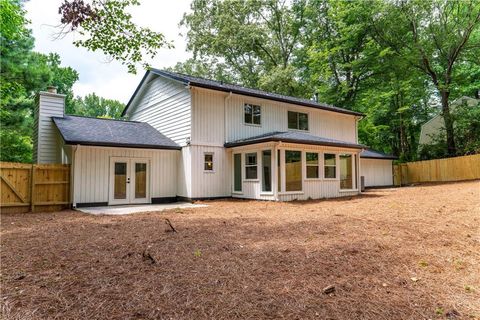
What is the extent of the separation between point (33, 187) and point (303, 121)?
12865 millimetres

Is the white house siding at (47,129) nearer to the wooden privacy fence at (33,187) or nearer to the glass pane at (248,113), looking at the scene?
the wooden privacy fence at (33,187)

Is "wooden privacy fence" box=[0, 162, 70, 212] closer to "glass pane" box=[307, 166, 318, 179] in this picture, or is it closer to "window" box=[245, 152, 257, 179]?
"window" box=[245, 152, 257, 179]

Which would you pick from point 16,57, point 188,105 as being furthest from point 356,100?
point 16,57

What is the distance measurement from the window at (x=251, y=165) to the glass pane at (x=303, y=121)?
193 inches

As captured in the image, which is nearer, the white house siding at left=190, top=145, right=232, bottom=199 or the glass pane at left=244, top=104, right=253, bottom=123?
the white house siding at left=190, top=145, right=232, bottom=199

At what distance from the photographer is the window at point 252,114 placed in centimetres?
1427

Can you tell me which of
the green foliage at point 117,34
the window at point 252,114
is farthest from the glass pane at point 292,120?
the green foliage at point 117,34

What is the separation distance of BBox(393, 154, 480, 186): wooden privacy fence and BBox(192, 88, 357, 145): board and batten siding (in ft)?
32.0

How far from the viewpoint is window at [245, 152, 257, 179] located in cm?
1241

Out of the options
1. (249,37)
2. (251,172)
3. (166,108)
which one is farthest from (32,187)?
(249,37)

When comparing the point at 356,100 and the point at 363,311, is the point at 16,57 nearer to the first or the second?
the point at 363,311

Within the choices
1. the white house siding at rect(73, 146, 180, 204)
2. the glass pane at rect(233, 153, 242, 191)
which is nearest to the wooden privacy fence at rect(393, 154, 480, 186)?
the glass pane at rect(233, 153, 242, 191)

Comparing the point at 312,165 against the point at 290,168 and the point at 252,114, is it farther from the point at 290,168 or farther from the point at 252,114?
the point at 252,114

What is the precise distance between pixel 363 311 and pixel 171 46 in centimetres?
700
